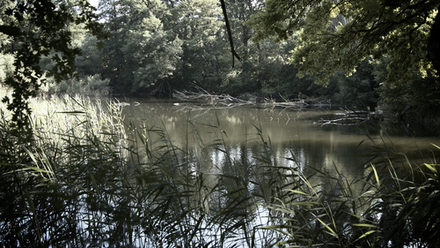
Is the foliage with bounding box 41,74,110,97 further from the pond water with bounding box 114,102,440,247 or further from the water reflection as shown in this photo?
the water reflection

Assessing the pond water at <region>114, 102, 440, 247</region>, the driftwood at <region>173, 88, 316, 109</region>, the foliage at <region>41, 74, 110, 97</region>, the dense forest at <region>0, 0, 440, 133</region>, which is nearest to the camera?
the pond water at <region>114, 102, 440, 247</region>

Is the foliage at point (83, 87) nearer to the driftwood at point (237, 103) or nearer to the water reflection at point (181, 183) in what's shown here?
the driftwood at point (237, 103)

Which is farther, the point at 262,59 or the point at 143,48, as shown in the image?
the point at 143,48

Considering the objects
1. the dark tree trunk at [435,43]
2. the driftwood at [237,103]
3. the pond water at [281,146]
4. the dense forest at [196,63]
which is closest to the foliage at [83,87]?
the dense forest at [196,63]

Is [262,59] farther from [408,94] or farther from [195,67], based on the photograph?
[408,94]

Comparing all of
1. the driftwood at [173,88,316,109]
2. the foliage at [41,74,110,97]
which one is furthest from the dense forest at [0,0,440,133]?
the driftwood at [173,88,316,109]

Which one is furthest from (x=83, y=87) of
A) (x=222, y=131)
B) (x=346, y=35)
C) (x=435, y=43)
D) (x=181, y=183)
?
(x=435, y=43)

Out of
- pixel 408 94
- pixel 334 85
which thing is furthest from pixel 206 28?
pixel 408 94

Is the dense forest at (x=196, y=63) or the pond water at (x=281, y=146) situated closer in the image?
→ the pond water at (x=281, y=146)

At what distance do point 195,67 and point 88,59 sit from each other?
9.23 meters

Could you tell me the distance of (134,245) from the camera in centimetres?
373

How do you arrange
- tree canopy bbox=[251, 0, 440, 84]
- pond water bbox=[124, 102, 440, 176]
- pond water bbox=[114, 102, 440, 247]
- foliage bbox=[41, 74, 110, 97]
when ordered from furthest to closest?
foliage bbox=[41, 74, 110, 97]
pond water bbox=[124, 102, 440, 176]
tree canopy bbox=[251, 0, 440, 84]
pond water bbox=[114, 102, 440, 247]

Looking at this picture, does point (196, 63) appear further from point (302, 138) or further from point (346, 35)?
point (346, 35)

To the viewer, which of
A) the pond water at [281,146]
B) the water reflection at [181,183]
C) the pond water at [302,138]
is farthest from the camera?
the pond water at [302,138]
